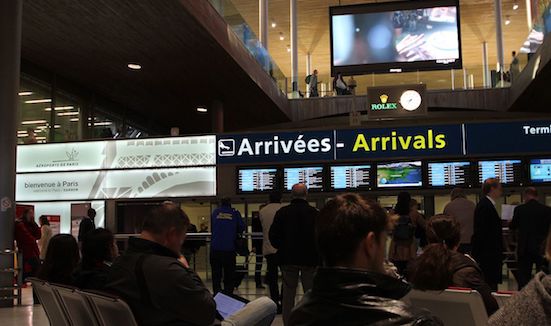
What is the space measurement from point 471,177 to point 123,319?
9.09 metres

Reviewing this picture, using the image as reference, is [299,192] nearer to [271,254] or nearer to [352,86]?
[271,254]

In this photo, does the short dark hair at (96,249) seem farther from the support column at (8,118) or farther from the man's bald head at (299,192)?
the support column at (8,118)

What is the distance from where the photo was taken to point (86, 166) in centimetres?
1275

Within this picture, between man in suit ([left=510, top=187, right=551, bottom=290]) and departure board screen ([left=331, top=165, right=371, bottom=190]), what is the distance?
11.5 ft

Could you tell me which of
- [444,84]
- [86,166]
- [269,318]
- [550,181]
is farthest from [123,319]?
[444,84]

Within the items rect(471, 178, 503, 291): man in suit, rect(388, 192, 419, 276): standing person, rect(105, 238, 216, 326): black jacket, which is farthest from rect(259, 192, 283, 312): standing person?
rect(105, 238, 216, 326): black jacket

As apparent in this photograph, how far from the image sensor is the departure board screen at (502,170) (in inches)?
426

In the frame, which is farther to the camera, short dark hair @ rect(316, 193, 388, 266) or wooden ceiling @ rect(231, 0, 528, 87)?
wooden ceiling @ rect(231, 0, 528, 87)

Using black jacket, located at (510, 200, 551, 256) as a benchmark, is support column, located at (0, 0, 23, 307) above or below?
above

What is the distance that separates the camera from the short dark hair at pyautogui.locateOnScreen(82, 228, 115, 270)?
155 inches

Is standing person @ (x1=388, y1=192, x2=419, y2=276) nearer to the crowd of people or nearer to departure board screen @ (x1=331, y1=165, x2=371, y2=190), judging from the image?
the crowd of people

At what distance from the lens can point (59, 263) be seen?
4.43 metres

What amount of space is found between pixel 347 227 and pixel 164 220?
1.86 meters

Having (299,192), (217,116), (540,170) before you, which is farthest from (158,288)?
(217,116)
